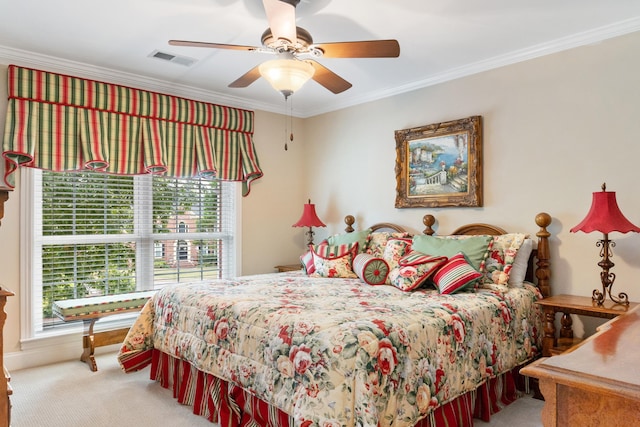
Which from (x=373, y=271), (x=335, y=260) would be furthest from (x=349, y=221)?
(x=373, y=271)

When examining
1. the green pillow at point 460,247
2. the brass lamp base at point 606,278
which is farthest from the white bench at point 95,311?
the brass lamp base at point 606,278

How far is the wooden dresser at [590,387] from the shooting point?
936 mm

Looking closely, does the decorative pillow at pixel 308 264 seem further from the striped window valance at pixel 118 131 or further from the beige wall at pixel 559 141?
the striped window valance at pixel 118 131

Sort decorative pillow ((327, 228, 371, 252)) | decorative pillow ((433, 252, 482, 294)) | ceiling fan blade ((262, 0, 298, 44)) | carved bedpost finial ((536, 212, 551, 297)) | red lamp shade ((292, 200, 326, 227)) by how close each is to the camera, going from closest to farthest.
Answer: ceiling fan blade ((262, 0, 298, 44)) < decorative pillow ((433, 252, 482, 294)) < carved bedpost finial ((536, 212, 551, 297)) < decorative pillow ((327, 228, 371, 252)) < red lamp shade ((292, 200, 326, 227))

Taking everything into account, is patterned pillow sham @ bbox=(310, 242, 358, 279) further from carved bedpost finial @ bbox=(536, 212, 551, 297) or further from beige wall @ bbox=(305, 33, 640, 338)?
carved bedpost finial @ bbox=(536, 212, 551, 297)

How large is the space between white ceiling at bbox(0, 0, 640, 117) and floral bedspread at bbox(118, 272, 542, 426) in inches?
70.7

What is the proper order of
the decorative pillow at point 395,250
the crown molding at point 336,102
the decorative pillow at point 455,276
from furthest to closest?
the decorative pillow at point 395,250
the crown molding at point 336,102
the decorative pillow at point 455,276

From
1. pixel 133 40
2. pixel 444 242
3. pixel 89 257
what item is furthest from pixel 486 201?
pixel 89 257

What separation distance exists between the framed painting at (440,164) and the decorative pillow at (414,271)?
2.68 ft

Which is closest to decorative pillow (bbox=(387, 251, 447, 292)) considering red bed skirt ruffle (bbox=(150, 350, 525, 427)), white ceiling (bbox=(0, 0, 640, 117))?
red bed skirt ruffle (bbox=(150, 350, 525, 427))

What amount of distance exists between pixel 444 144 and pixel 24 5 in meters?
3.22

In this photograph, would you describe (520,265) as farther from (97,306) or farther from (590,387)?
(97,306)

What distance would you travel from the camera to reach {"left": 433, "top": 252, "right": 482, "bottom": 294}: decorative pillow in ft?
9.42

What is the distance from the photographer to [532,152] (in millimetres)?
3365
